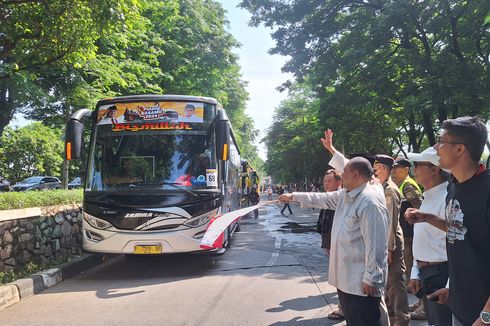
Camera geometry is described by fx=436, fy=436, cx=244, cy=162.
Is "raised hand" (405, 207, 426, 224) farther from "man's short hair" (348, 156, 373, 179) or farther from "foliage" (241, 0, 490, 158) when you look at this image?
"foliage" (241, 0, 490, 158)

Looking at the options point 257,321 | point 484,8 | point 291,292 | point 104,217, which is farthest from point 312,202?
point 484,8

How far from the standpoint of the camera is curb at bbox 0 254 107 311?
5.99 m

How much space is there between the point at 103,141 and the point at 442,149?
267 inches

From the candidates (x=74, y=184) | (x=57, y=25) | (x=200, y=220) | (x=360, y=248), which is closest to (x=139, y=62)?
(x=57, y=25)

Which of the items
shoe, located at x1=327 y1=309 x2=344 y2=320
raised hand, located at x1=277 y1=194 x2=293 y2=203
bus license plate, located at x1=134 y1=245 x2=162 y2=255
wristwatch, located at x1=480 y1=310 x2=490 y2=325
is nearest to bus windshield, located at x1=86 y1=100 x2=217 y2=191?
bus license plate, located at x1=134 y1=245 x2=162 y2=255

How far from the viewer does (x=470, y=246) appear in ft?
7.29

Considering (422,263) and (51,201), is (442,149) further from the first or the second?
(51,201)

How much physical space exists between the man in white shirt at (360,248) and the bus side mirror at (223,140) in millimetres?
4503

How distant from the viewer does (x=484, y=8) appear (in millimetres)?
12633

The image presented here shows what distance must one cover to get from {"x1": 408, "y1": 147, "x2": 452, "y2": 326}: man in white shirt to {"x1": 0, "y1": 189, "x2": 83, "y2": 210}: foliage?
651 cm

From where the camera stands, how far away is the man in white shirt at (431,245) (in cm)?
322

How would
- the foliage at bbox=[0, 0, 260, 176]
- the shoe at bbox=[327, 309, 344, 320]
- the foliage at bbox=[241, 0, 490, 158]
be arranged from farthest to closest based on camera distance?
the foliage at bbox=[241, 0, 490, 158]
the foliage at bbox=[0, 0, 260, 176]
the shoe at bbox=[327, 309, 344, 320]

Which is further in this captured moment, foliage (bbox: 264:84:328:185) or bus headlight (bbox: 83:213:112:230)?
foliage (bbox: 264:84:328:185)

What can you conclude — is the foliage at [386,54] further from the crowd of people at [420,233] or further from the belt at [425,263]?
the belt at [425,263]
